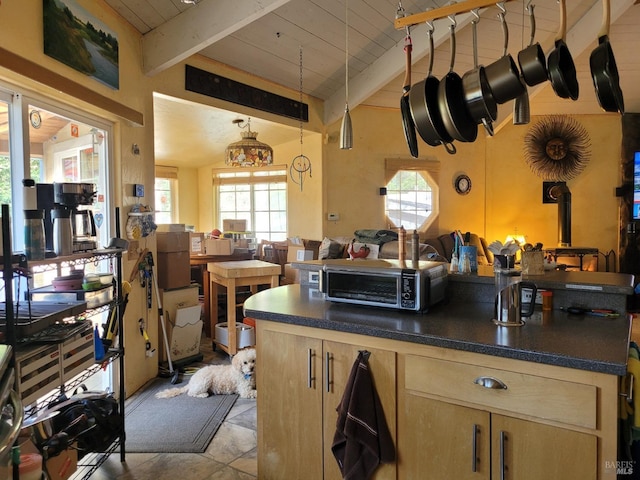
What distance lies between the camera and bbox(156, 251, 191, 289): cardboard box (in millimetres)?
3699

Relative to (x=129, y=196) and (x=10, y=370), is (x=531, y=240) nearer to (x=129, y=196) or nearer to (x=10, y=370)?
(x=129, y=196)

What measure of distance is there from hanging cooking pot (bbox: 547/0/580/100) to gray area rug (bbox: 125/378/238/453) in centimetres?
251

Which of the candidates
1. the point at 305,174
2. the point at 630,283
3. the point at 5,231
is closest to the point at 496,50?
the point at 305,174

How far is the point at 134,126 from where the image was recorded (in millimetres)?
3232

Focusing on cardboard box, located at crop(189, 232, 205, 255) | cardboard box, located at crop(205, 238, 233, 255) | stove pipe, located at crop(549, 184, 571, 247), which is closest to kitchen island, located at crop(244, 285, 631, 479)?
cardboard box, located at crop(205, 238, 233, 255)

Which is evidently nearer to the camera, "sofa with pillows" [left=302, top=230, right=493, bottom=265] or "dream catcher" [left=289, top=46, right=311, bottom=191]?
"sofa with pillows" [left=302, top=230, right=493, bottom=265]

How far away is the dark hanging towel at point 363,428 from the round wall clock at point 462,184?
5.45m

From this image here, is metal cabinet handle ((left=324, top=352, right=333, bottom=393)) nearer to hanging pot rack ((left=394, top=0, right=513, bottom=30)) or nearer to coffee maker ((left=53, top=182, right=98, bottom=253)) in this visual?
coffee maker ((left=53, top=182, right=98, bottom=253))

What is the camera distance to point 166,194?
651cm

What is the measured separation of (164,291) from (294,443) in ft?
7.12

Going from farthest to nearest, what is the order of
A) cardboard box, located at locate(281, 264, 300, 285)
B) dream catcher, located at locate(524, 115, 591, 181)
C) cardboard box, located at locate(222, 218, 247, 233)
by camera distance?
dream catcher, located at locate(524, 115, 591, 181) < cardboard box, located at locate(222, 218, 247, 233) < cardboard box, located at locate(281, 264, 300, 285)

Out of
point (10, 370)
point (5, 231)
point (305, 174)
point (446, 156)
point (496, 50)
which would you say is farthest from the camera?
point (446, 156)

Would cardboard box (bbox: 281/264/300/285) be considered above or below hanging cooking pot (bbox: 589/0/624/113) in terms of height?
below

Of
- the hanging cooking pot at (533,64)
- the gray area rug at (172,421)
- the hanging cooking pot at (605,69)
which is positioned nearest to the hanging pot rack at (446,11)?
the hanging cooking pot at (533,64)
